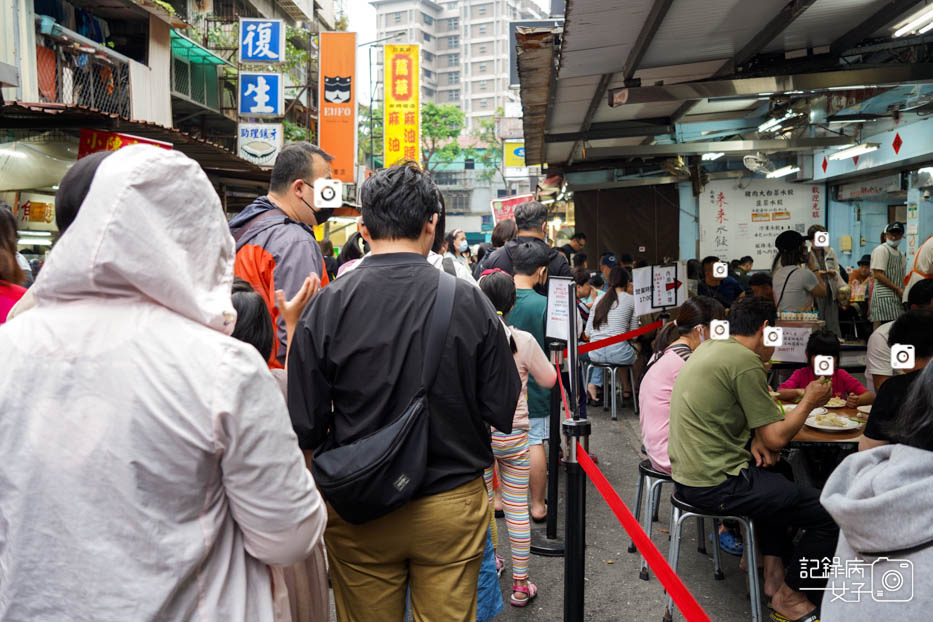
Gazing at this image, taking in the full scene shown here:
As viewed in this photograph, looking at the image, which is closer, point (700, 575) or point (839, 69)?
point (700, 575)

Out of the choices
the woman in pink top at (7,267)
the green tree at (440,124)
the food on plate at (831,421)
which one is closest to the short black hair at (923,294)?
the food on plate at (831,421)

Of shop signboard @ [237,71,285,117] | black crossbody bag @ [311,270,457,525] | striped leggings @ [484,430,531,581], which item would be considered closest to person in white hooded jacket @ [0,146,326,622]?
black crossbody bag @ [311,270,457,525]

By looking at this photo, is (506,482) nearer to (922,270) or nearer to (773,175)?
(922,270)

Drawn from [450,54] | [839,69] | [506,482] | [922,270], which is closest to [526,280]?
[506,482]

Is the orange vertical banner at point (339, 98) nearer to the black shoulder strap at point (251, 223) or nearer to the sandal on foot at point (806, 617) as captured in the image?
the black shoulder strap at point (251, 223)

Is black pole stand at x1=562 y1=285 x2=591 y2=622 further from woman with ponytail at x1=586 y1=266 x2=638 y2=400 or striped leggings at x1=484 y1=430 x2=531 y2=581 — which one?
woman with ponytail at x1=586 y1=266 x2=638 y2=400

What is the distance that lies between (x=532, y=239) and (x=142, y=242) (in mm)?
4832

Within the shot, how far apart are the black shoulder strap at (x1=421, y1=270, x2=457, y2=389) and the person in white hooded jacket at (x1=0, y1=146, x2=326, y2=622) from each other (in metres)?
0.84

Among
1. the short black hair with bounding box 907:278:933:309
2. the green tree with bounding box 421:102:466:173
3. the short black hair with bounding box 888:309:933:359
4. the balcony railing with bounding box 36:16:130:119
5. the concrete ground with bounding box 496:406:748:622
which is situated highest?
the green tree with bounding box 421:102:466:173

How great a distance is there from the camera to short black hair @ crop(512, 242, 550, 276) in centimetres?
561

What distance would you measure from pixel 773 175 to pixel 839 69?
33.7ft

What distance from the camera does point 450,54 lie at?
3829 inches

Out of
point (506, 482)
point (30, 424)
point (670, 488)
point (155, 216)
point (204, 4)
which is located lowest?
point (670, 488)

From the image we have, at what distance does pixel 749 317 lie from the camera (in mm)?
4332
